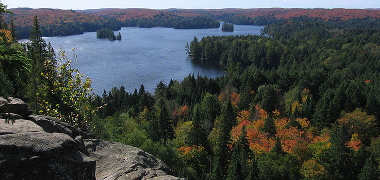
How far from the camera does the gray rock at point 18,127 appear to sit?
1019cm

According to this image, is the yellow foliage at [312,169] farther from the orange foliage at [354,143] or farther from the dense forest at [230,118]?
the orange foliage at [354,143]

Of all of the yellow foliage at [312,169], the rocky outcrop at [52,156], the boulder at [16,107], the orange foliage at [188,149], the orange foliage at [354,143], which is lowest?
the yellow foliage at [312,169]

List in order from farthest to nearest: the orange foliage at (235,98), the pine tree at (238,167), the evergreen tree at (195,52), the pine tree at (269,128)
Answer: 1. the evergreen tree at (195,52)
2. the orange foliage at (235,98)
3. the pine tree at (269,128)
4. the pine tree at (238,167)

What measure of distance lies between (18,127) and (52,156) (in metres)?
1.73

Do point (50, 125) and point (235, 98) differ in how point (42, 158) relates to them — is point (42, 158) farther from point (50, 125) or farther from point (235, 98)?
point (235, 98)

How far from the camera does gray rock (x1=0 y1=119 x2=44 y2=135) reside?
33.4ft

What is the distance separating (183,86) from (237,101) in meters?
16.4

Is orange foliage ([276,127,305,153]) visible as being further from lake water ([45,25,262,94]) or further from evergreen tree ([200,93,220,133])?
lake water ([45,25,262,94])

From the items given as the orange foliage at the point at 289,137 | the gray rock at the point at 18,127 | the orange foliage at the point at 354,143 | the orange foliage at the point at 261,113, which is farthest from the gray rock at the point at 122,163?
the orange foliage at the point at 261,113

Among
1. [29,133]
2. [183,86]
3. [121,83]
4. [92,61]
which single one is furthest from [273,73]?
[29,133]

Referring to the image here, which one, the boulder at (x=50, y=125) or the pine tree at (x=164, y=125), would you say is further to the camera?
the pine tree at (x=164, y=125)

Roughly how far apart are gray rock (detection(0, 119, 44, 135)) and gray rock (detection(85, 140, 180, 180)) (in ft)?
11.3

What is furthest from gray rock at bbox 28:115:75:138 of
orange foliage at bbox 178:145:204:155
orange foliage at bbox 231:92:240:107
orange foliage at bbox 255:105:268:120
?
orange foliage at bbox 231:92:240:107

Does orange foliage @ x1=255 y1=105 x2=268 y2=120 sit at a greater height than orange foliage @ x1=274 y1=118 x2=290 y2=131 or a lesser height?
greater
